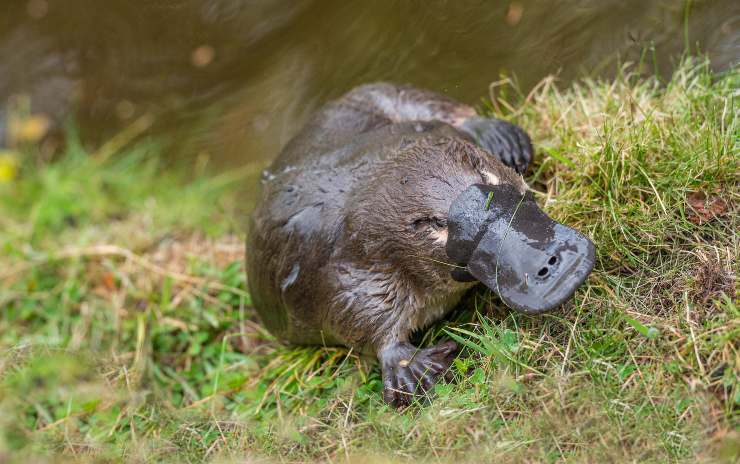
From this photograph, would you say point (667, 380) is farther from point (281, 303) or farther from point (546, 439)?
point (281, 303)

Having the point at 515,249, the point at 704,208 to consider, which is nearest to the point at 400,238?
the point at 515,249

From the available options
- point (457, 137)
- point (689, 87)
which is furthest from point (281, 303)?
point (689, 87)

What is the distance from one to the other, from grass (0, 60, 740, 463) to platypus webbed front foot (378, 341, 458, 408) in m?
0.05

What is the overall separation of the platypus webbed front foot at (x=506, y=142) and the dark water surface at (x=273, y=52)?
0.48m

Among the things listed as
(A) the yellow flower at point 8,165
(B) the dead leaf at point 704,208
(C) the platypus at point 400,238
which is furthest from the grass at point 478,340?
(A) the yellow flower at point 8,165

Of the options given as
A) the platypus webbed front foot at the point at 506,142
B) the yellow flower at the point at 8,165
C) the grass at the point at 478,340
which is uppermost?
the yellow flower at the point at 8,165

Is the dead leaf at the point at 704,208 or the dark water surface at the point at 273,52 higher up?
the dark water surface at the point at 273,52

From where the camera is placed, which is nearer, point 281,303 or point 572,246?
point 572,246

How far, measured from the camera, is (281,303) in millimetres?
2900

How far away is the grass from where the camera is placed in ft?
7.17

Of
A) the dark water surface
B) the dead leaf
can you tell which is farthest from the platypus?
the dark water surface

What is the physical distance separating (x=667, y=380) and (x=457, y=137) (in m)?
0.98

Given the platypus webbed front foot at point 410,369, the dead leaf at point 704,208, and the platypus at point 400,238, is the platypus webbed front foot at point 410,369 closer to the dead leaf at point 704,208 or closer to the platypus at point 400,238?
the platypus at point 400,238

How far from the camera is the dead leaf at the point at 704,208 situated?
2.47 meters
